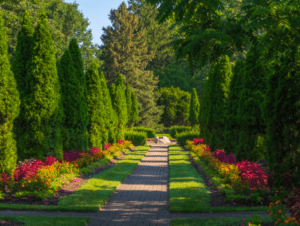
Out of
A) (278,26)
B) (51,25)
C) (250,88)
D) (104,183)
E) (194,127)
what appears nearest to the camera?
(278,26)

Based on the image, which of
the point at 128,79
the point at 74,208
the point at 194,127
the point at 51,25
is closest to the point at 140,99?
the point at 128,79

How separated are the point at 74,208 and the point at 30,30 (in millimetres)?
7865

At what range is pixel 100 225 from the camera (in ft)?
20.0

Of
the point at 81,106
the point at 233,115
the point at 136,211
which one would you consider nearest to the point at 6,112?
the point at 136,211

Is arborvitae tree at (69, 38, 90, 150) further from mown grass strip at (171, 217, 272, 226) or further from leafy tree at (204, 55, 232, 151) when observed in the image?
mown grass strip at (171, 217, 272, 226)

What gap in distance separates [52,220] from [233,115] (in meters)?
9.30

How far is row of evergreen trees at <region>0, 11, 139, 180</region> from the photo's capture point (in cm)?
908

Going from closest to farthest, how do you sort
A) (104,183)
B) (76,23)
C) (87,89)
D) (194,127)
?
(104,183) < (87,89) < (194,127) < (76,23)

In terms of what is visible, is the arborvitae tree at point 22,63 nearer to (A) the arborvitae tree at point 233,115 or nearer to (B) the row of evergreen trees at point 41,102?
(B) the row of evergreen trees at point 41,102

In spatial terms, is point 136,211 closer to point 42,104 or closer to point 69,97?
point 42,104

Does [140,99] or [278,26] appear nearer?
[278,26]

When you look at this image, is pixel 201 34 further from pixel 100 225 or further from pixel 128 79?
pixel 128 79

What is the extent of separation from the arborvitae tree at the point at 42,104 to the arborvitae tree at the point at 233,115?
7.27 metres

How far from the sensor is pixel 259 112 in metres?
11.0
